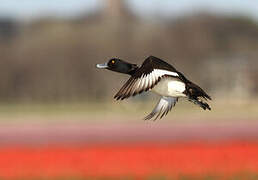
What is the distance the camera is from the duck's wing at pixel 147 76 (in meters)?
6.42

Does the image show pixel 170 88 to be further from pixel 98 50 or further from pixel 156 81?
pixel 98 50

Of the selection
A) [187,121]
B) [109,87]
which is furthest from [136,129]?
[109,87]

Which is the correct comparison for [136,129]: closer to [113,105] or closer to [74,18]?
[113,105]

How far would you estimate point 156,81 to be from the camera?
6.54 meters

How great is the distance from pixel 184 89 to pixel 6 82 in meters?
64.7

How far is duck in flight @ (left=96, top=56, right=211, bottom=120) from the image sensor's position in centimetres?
649

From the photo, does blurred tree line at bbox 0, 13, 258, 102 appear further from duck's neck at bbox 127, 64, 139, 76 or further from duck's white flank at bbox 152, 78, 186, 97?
duck's white flank at bbox 152, 78, 186, 97

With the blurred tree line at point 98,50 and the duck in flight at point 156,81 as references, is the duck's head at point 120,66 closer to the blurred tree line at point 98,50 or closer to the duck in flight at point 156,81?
the duck in flight at point 156,81

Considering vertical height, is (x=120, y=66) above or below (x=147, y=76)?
above

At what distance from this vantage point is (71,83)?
6956cm

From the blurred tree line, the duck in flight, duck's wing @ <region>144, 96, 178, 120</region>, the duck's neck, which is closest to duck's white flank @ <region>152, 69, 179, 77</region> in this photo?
the duck in flight

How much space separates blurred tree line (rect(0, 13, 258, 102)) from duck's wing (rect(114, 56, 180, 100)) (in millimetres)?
53279

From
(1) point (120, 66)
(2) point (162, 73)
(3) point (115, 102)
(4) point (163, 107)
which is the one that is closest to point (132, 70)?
(1) point (120, 66)

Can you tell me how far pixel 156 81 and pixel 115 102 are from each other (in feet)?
175
